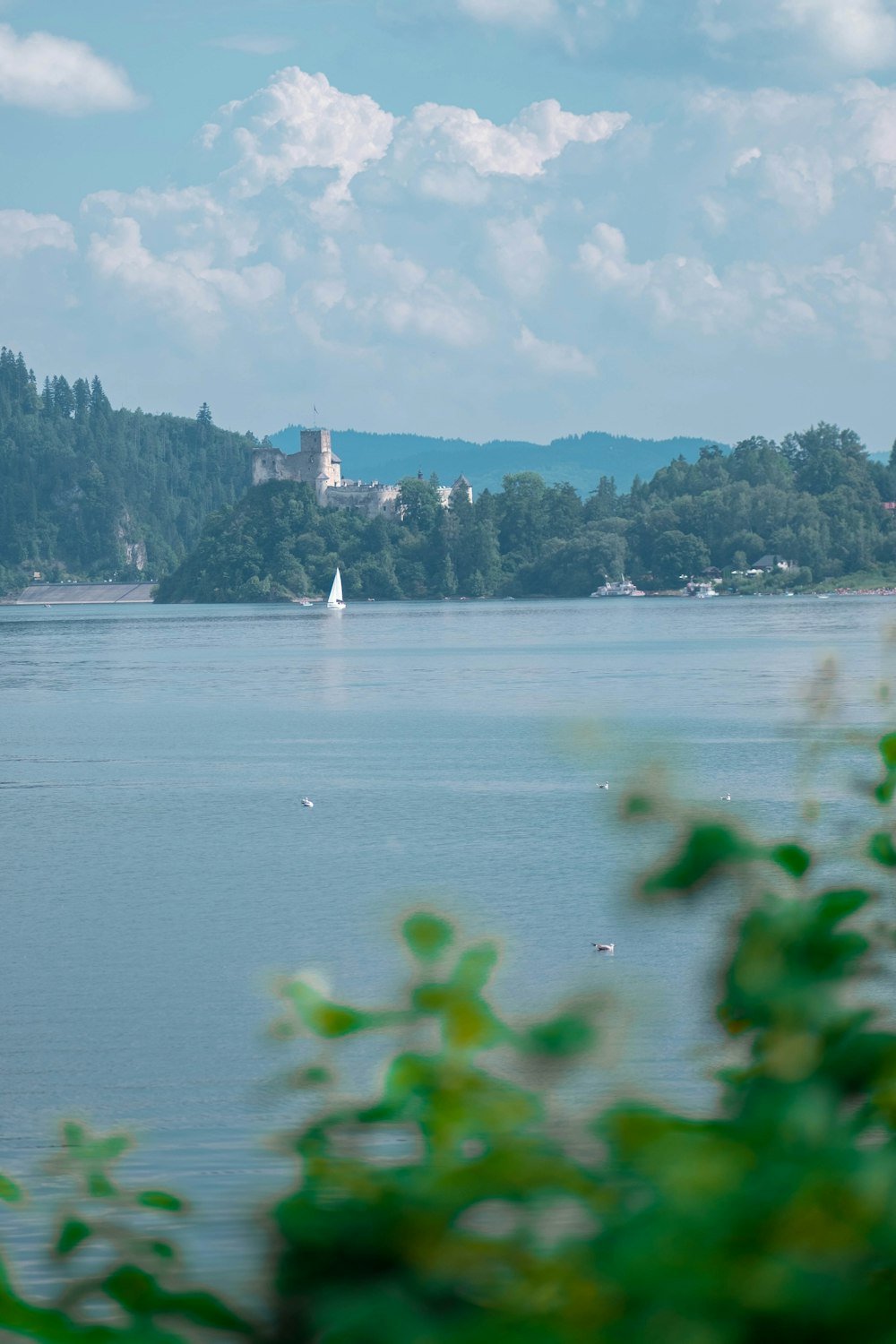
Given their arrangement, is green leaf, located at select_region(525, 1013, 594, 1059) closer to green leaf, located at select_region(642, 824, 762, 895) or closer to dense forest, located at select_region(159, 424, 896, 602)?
green leaf, located at select_region(642, 824, 762, 895)

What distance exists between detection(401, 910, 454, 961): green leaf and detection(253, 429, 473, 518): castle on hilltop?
161m

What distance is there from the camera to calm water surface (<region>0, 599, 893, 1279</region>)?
9836mm

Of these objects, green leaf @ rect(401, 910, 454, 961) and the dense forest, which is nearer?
green leaf @ rect(401, 910, 454, 961)

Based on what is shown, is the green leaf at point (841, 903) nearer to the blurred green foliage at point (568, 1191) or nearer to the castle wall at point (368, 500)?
the blurred green foliage at point (568, 1191)

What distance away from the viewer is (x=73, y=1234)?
5.02ft

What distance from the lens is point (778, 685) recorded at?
48.3 m

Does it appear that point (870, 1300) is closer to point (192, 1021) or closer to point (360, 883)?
point (192, 1021)

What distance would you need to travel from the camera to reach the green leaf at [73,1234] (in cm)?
152

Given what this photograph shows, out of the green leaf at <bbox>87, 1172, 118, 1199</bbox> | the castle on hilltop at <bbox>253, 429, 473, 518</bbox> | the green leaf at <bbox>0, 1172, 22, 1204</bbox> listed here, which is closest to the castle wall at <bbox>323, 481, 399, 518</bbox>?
the castle on hilltop at <bbox>253, 429, 473, 518</bbox>

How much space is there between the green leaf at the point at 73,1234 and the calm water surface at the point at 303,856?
28 cm

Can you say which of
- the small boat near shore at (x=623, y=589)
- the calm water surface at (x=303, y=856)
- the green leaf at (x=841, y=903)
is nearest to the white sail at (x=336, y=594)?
the small boat near shore at (x=623, y=589)

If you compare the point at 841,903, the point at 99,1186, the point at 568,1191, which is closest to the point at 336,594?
the point at 99,1186

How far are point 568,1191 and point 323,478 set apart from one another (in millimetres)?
164850

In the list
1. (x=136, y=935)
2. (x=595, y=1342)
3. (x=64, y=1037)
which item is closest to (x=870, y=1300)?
(x=595, y=1342)
